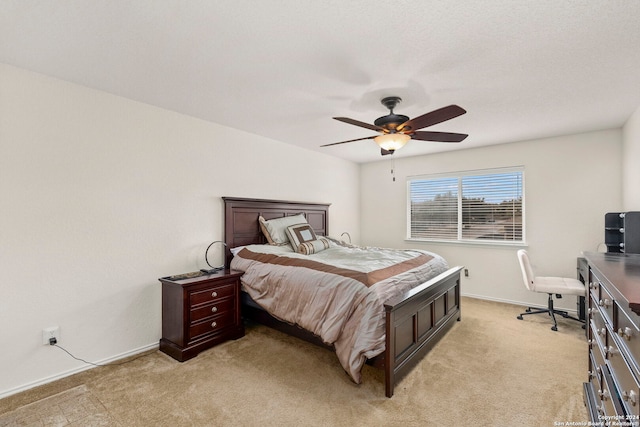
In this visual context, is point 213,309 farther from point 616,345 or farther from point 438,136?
point 616,345

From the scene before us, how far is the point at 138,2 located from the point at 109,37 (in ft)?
1.56

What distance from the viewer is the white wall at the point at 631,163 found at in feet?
9.59

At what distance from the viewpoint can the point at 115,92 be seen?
263 cm

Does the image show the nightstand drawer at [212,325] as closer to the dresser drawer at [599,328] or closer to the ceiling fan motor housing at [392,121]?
the ceiling fan motor housing at [392,121]

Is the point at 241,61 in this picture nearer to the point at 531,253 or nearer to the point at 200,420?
the point at 200,420

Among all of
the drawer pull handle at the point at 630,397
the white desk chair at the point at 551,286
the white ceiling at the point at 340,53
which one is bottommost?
the white desk chair at the point at 551,286

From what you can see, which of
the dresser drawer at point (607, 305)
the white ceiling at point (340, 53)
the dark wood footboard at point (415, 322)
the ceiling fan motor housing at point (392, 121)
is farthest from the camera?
the ceiling fan motor housing at point (392, 121)

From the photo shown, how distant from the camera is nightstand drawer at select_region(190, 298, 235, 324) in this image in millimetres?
2717

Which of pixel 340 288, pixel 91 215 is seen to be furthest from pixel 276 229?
pixel 91 215

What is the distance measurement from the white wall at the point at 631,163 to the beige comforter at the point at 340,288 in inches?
79.7

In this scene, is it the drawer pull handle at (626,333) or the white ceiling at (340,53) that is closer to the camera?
the drawer pull handle at (626,333)

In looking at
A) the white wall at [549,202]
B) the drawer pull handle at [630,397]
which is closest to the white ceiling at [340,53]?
the white wall at [549,202]

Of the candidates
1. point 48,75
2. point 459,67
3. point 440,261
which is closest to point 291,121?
point 459,67

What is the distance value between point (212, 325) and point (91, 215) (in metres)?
1.46
